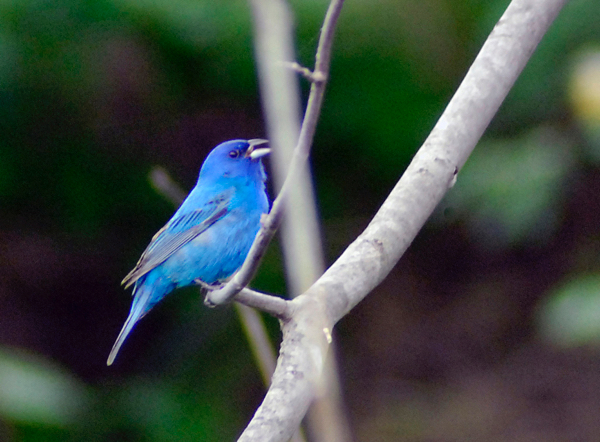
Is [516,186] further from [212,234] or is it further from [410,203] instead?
[410,203]

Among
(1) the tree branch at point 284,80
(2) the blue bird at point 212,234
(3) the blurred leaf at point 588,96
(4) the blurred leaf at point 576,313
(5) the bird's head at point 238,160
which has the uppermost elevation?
(3) the blurred leaf at point 588,96

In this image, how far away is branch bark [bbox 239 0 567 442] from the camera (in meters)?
1.55

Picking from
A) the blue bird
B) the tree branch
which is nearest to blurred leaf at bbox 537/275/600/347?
the blue bird

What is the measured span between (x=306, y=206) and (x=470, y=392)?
418 centimetres

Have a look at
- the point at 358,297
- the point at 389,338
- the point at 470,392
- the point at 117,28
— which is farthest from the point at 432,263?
the point at 358,297

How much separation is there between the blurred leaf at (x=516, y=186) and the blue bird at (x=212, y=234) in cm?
142

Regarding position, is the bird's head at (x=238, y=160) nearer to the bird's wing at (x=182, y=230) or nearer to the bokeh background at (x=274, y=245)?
the bird's wing at (x=182, y=230)

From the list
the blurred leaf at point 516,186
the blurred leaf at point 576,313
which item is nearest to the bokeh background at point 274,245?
the blurred leaf at point 516,186

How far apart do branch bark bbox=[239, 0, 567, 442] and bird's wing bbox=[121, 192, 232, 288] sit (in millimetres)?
1567

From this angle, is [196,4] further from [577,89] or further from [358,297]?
[358,297]

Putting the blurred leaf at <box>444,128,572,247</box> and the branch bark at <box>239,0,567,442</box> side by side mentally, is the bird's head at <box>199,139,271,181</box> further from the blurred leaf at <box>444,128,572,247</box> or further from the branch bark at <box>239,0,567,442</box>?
the branch bark at <box>239,0,567,442</box>

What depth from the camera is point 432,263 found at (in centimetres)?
531

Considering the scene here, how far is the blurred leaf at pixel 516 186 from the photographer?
407 cm

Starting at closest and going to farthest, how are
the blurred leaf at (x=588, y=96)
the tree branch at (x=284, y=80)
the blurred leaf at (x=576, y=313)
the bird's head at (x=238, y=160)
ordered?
Answer: the tree branch at (x=284, y=80)
the blurred leaf at (x=576, y=313)
the bird's head at (x=238, y=160)
the blurred leaf at (x=588, y=96)
